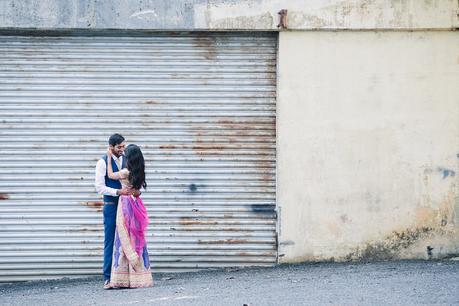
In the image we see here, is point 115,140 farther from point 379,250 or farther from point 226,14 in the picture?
point 379,250

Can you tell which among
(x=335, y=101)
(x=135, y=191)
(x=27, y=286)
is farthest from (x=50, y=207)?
(x=335, y=101)

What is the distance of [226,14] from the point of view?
498 inches

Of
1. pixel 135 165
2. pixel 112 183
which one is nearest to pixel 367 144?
pixel 135 165

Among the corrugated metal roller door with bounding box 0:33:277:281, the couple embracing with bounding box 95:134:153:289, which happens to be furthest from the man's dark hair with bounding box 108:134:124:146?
the corrugated metal roller door with bounding box 0:33:277:281

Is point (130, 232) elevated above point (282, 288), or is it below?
A: above

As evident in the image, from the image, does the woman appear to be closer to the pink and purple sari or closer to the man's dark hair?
the pink and purple sari

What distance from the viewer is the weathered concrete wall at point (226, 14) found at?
12602mm

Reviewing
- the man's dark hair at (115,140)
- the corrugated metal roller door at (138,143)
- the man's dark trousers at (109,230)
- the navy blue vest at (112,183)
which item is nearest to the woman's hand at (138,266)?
the man's dark trousers at (109,230)

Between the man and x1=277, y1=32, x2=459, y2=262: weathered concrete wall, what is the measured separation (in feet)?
7.85

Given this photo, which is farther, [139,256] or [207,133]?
[207,133]

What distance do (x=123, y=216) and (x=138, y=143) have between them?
6.24 ft

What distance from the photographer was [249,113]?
12.8m

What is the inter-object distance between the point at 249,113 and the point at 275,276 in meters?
2.18

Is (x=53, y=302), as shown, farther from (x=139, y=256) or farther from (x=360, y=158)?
(x=360, y=158)
